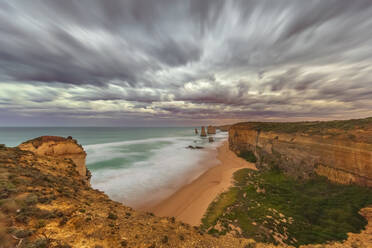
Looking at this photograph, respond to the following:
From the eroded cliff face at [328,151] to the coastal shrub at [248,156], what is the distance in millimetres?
3999

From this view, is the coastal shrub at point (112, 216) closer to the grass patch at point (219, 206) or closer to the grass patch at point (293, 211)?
the grass patch at point (293, 211)

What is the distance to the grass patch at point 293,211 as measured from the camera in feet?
31.8

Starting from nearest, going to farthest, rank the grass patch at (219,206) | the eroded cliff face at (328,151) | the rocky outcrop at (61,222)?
the rocky outcrop at (61,222), the grass patch at (219,206), the eroded cliff face at (328,151)

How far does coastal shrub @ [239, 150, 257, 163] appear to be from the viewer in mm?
31975

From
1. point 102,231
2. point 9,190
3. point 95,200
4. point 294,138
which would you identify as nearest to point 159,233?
point 102,231

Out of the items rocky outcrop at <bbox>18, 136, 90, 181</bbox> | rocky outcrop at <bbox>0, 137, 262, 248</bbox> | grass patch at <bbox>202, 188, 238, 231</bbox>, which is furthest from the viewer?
grass patch at <bbox>202, 188, 238, 231</bbox>

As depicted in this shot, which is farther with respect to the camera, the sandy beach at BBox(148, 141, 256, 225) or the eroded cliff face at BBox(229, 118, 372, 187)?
the eroded cliff face at BBox(229, 118, 372, 187)

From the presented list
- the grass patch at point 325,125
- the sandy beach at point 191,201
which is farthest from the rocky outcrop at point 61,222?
the grass patch at point 325,125

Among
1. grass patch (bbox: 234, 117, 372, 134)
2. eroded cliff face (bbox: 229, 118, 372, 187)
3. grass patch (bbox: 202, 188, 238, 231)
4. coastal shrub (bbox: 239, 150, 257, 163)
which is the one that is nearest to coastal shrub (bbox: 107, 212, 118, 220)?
grass patch (bbox: 202, 188, 238, 231)

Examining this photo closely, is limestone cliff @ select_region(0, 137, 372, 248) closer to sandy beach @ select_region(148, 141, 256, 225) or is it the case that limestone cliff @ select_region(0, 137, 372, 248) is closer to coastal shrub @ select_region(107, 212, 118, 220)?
coastal shrub @ select_region(107, 212, 118, 220)

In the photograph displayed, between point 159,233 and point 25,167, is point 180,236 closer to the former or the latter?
point 159,233

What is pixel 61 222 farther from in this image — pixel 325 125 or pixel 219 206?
pixel 325 125

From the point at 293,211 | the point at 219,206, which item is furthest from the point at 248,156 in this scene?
the point at 219,206

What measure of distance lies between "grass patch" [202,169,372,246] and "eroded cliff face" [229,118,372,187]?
1413 mm
